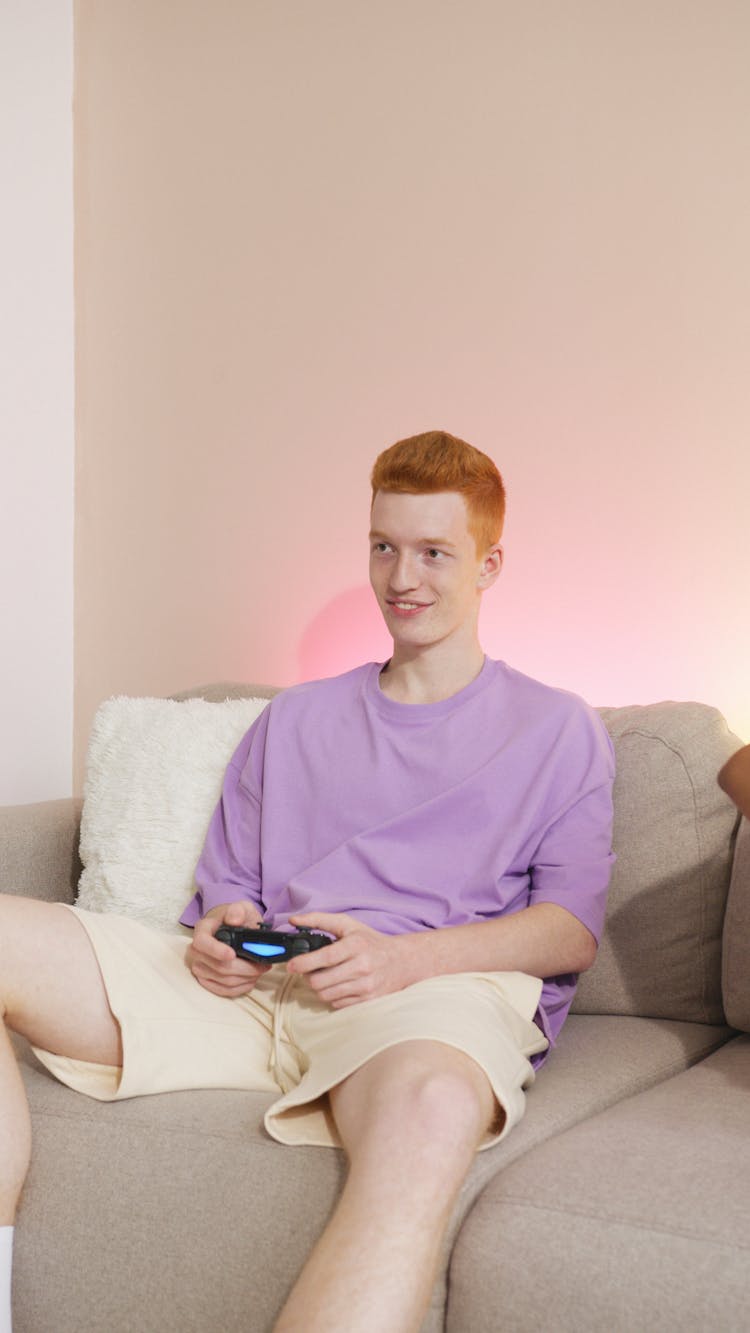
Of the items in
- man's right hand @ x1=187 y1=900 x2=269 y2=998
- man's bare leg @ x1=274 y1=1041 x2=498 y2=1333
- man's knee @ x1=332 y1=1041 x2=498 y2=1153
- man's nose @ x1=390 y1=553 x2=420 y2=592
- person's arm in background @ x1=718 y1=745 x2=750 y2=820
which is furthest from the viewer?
man's nose @ x1=390 y1=553 x2=420 y2=592

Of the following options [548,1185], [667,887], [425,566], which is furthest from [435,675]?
[548,1185]

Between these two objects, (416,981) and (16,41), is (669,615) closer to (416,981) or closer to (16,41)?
(416,981)

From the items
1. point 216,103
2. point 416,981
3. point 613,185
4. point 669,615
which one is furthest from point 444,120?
point 416,981

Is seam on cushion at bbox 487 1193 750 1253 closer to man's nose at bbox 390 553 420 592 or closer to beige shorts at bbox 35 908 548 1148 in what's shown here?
beige shorts at bbox 35 908 548 1148

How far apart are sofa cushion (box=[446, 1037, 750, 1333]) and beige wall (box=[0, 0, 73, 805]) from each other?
6.37 feet

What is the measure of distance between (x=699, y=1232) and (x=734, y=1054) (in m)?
0.57

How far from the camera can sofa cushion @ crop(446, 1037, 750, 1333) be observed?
1.10 metres

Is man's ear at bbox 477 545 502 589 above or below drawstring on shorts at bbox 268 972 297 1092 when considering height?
above

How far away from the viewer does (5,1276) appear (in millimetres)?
1316

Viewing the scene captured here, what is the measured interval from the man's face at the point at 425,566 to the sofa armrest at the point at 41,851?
70 centimetres

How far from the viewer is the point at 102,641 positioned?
3.02 m

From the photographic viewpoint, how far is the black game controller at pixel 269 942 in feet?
4.77

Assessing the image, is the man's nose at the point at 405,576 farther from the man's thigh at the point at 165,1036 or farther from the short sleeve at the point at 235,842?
the man's thigh at the point at 165,1036

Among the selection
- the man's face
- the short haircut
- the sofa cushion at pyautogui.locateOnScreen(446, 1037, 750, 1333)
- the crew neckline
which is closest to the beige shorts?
the sofa cushion at pyautogui.locateOnScreen(446, 1037, 750, 1333)
